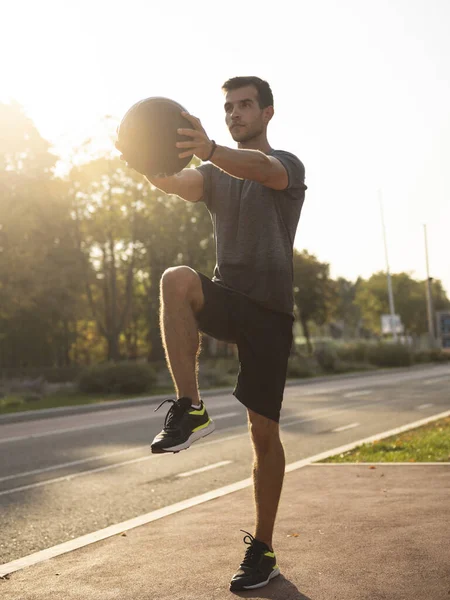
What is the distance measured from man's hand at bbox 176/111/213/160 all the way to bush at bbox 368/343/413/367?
2006 inches

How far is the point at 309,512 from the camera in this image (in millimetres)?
6270

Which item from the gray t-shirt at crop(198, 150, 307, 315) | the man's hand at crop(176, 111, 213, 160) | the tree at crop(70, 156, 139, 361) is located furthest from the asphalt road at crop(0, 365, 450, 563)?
the tree at crop(70, 156, 139, 361)

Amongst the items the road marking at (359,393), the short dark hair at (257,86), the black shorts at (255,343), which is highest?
the short dark hair at (257,86)

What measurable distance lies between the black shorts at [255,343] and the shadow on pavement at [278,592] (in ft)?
2.66

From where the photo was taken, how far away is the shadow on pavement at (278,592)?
4145mm

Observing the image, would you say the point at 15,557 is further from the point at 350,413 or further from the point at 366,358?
the point at 366,358

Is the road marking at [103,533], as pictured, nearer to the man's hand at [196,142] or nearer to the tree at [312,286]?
the man's hand at [196,142]

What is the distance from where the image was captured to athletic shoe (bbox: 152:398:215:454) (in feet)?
12.9

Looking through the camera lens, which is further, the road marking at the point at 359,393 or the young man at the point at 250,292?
the road marking at the point at 359,393

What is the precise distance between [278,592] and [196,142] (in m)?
2.14

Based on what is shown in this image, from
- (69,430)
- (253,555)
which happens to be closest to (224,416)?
(69,430)

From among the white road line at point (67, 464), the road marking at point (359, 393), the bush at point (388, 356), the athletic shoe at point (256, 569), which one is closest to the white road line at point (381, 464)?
the white road line at point (67, 464)

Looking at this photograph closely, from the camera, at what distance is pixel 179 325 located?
420cm

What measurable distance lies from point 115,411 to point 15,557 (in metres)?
15.8
